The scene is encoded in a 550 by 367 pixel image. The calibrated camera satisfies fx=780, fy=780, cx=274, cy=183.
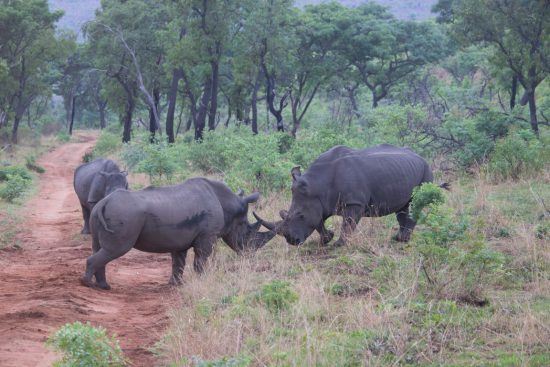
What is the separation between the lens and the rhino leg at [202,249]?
9.91m

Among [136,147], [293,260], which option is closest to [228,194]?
[293,260]

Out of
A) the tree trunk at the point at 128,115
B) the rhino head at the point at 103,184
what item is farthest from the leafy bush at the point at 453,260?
the tree trunk at the point at 128,115

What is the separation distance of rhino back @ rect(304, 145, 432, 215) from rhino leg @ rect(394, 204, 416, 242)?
0.86ft

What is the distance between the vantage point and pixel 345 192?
431 inches

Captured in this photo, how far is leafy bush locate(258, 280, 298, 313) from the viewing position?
24.0 feet

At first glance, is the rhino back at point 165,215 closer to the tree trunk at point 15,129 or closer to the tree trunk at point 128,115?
the tree trunk at point 128,115

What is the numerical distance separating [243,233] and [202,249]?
0.90m

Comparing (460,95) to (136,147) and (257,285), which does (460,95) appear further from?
(257,285)

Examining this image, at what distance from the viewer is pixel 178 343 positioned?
6426 mm

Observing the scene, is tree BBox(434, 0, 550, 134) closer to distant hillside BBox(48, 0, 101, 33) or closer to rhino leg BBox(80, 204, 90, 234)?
rhino leg BBox(80, 204, 90, 234)

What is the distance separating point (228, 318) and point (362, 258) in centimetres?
284

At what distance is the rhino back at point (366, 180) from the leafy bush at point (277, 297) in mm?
3571

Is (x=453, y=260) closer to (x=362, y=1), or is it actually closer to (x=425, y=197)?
(x=425, y=197)

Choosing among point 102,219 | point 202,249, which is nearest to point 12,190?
point 202,249
